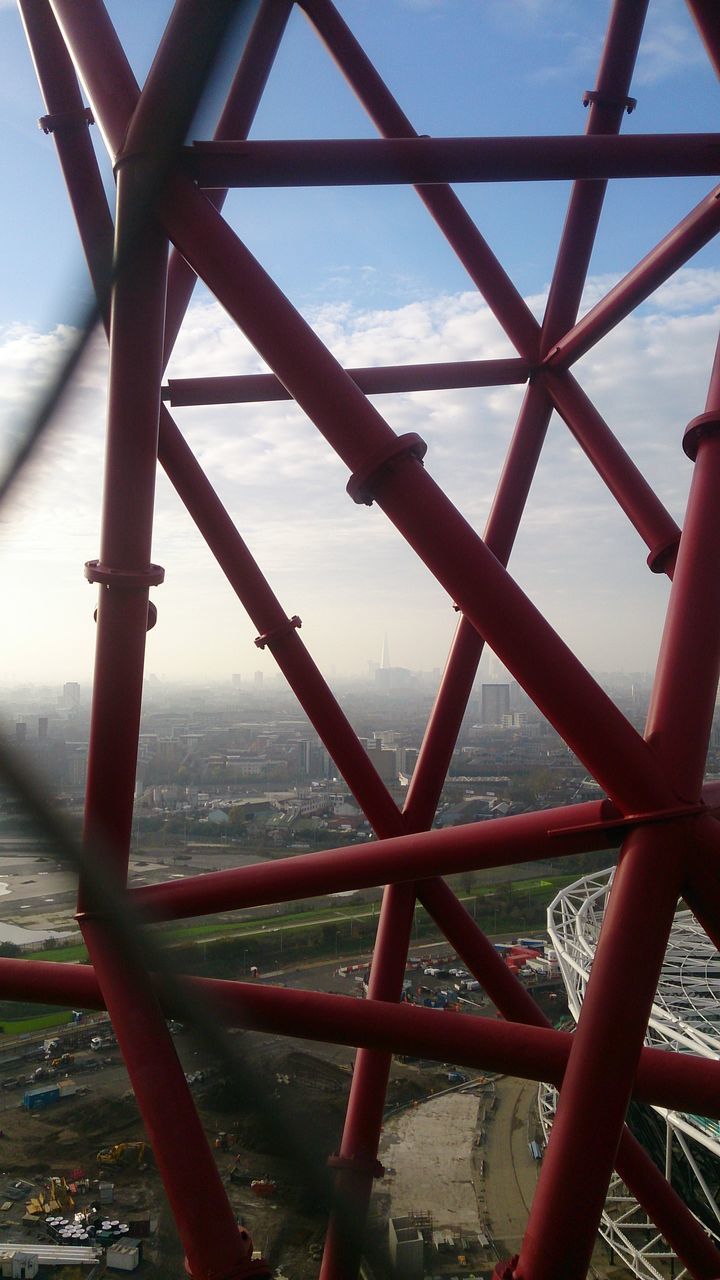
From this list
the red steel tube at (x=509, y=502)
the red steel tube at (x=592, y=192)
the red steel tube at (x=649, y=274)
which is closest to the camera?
the red steel tube at (x=649, y=274)

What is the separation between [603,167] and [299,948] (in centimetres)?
1382

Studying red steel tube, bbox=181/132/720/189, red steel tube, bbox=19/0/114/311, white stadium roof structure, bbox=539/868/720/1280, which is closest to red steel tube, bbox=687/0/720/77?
red steel tube, bbox=181/132/720/189

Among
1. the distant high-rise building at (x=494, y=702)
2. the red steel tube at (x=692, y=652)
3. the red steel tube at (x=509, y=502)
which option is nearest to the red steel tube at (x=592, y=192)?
the red steel tube at (x=509, y=502)

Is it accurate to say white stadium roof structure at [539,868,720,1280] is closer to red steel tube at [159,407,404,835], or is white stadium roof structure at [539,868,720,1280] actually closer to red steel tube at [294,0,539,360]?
red steel tube at [159,407,404,835]

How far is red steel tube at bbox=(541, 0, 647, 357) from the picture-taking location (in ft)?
13.8

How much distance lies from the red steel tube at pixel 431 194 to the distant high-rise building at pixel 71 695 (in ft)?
14.1

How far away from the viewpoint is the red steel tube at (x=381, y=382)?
4703 millimetres

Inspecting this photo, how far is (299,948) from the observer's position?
14828mm

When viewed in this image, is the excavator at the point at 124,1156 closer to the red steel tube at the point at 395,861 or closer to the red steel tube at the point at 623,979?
the red steel tube at the point at 395,861

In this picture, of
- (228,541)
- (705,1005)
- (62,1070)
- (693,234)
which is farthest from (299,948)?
(693,234)

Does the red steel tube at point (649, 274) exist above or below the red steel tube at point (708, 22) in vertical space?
below

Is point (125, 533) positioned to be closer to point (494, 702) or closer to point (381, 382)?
point (381, 382)

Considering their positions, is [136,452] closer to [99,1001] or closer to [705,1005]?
[99,1001]

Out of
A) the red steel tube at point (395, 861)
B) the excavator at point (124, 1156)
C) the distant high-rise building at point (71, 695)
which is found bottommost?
the excavator at point (124, 1156)
